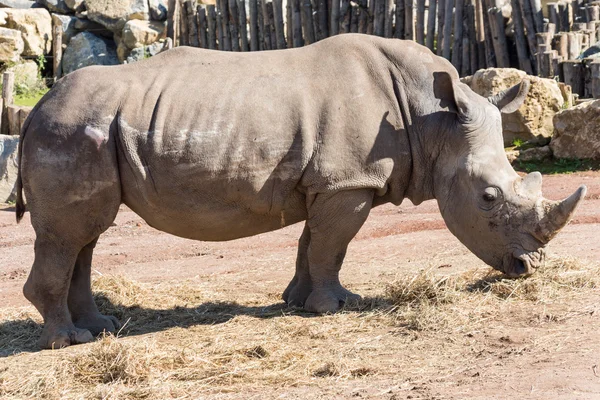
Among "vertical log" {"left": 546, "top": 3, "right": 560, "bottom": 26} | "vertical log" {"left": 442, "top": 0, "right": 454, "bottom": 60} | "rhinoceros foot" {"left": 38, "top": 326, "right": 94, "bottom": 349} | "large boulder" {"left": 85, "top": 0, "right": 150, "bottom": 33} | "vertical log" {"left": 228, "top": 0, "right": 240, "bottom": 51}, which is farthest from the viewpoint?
"large boulder" {"left": 85, "top": 0, "right": 150, "bottom": 33}

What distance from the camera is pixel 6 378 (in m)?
6.03

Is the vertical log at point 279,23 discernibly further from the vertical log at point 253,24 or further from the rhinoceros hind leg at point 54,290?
the rhinoceros hind leg at point 54,290

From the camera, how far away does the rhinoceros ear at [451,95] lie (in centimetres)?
698

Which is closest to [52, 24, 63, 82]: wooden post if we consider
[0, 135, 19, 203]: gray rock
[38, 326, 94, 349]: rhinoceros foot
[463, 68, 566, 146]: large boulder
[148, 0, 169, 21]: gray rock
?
[148, 0, 169, 21]: gray rock

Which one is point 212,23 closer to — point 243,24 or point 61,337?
point 243,24

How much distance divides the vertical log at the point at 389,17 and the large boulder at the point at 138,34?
7939 mm

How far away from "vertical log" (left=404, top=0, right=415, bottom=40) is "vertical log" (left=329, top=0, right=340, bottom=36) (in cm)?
183

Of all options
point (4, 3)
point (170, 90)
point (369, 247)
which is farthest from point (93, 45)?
point (170, 90)

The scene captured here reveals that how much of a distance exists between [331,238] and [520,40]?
9954 millimetres

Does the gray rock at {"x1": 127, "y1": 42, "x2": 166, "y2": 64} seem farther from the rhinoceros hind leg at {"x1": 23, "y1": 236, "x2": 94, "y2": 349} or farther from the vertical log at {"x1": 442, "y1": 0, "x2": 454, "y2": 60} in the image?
the rhinoceros hind leg at {"x1": 23, "y1": 236, "x2": 94, "y2": 349}

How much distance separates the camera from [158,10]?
83.1ft

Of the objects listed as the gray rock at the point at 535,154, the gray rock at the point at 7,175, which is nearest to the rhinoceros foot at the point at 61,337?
the gray rock at the point at 7,175

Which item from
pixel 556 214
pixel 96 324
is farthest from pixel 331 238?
pixel 96 324

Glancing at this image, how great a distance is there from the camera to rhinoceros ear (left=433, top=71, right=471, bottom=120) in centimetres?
698
